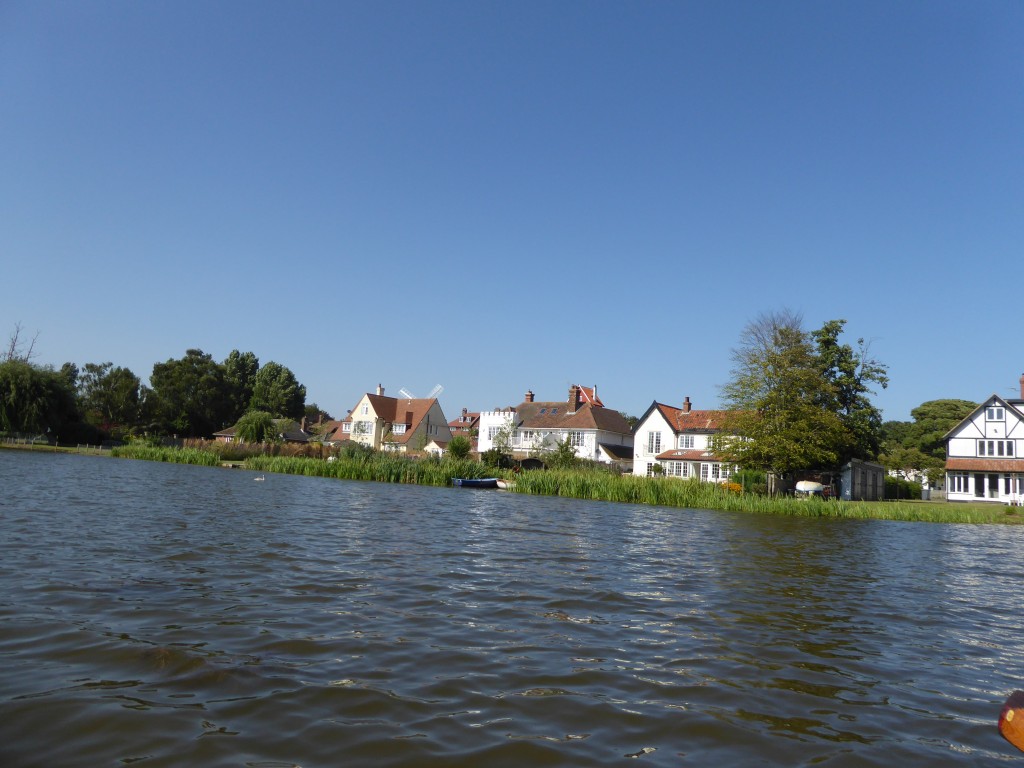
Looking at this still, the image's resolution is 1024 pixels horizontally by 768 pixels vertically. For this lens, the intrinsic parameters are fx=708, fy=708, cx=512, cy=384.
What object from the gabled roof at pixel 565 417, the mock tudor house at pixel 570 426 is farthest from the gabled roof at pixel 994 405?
the gabled roof at pixel 565 417

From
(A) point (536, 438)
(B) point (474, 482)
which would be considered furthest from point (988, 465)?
(B) point (474, 482)

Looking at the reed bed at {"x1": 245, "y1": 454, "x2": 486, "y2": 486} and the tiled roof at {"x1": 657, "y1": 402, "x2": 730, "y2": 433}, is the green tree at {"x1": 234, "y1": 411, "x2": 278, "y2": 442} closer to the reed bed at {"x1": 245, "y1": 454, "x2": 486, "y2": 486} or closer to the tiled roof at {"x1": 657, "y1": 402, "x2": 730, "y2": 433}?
the reed bed at {"x1": 245, "y1": 454, "x2": 486, "y2": 486}

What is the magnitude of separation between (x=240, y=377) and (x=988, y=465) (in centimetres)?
9048

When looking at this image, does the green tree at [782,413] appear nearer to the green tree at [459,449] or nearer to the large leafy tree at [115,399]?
the green tree at [459,449]

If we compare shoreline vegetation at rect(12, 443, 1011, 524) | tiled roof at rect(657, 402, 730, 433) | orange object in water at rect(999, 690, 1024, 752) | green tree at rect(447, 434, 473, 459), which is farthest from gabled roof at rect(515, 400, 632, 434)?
orange object in water at rect(999, 690, 1024, 752)

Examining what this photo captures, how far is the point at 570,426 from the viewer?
6700 centimetres

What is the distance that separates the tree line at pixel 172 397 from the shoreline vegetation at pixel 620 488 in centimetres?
1788

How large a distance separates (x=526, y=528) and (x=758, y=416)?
95.1ft

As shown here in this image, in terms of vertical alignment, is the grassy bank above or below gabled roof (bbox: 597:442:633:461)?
below

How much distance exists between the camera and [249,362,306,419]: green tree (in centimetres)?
10044

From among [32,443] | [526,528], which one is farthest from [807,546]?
[32,443]

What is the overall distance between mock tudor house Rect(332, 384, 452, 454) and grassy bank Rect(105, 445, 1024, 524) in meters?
33.7

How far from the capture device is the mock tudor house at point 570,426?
65.8 meters

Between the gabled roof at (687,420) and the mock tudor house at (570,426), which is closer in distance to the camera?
the gabled roof at (687,420)
